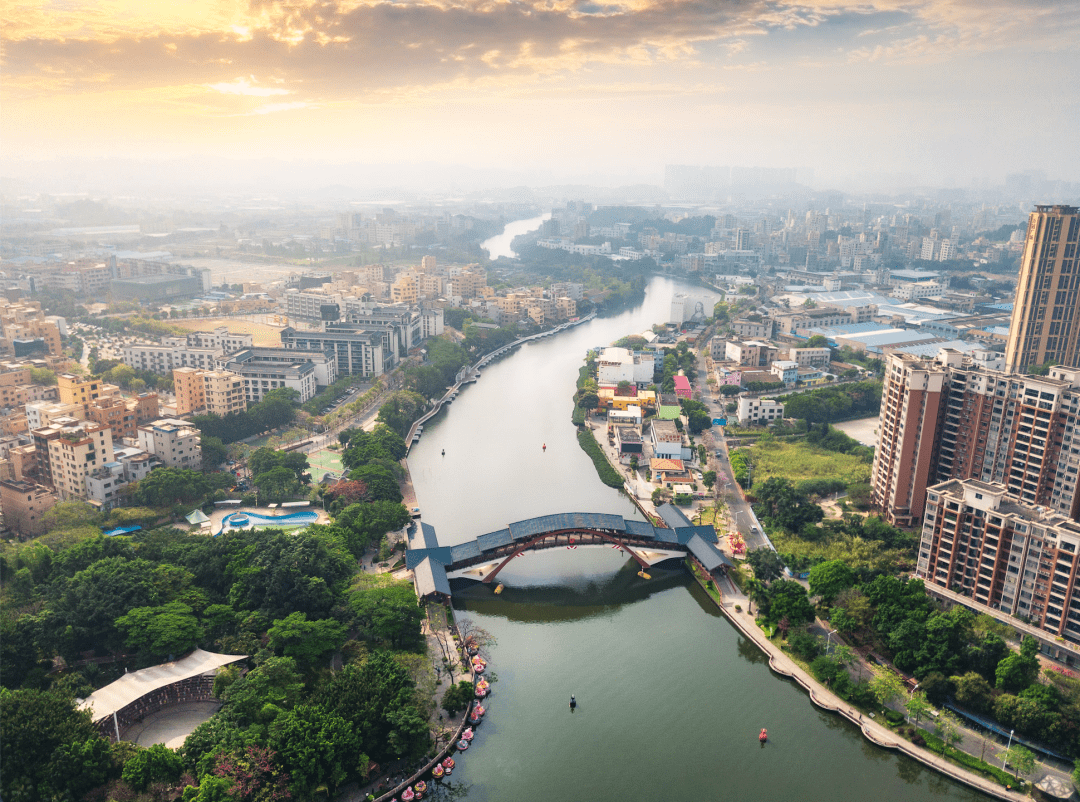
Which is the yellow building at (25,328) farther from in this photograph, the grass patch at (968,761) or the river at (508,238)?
the river at (508,238)

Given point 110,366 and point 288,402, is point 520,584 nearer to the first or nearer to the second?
point 288,402

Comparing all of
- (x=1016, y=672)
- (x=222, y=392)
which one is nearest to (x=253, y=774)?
(x=1016, y=672)

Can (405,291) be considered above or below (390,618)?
above

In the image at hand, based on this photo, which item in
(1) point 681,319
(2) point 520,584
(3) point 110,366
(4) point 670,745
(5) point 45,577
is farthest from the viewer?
(1) point 681,319

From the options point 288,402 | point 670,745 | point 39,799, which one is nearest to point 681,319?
point 288,402

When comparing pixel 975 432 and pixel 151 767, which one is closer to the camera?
pixel 151 767

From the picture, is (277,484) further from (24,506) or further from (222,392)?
(222,392)

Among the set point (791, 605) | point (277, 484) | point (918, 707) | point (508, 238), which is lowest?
point (918, 707)

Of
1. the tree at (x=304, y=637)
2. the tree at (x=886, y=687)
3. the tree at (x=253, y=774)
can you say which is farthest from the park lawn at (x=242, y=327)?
the tree at (x=886, y=687)
